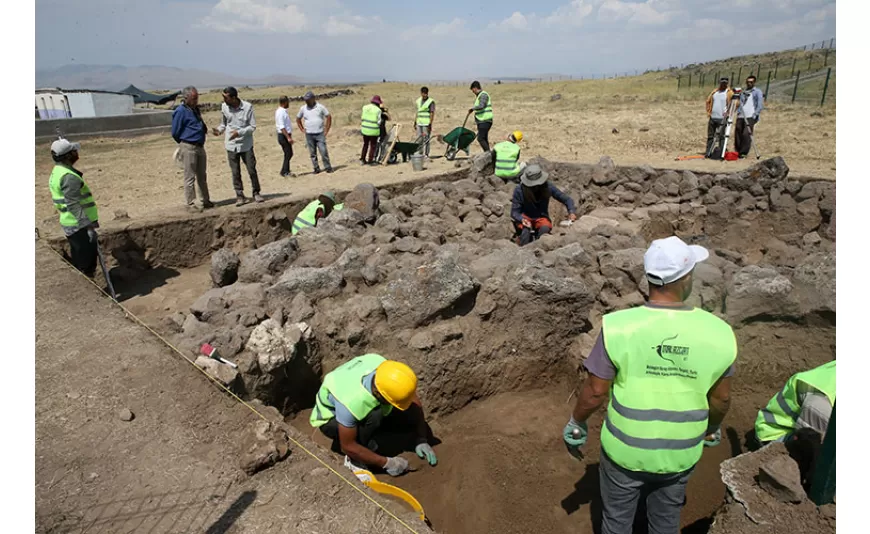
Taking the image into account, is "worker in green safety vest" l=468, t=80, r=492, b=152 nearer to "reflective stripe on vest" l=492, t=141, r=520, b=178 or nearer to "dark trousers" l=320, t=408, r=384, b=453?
"reflective stripe on vest" l=492, t=141, r=520, b=178

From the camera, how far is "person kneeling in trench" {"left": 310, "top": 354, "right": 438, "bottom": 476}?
3270mm

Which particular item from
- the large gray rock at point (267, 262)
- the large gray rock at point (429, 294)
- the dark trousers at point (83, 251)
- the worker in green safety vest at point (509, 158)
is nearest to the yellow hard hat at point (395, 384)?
the large gray rock at point (429, 294)

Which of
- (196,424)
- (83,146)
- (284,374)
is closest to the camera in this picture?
(196,424)

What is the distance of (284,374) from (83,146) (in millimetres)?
Answer: 14654

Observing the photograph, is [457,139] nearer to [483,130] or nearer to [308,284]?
[483,130]

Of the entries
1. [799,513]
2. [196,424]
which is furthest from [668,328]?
[196,424]

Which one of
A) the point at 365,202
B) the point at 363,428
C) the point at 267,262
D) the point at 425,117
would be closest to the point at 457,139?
the point at 425,117

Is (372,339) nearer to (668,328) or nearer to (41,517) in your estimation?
(41,517)

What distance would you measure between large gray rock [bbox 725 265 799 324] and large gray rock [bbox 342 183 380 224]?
15.7 ft


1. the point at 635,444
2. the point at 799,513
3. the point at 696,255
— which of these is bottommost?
the point at 799,513

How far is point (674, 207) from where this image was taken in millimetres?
8242

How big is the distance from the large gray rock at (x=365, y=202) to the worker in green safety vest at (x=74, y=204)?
127 inches

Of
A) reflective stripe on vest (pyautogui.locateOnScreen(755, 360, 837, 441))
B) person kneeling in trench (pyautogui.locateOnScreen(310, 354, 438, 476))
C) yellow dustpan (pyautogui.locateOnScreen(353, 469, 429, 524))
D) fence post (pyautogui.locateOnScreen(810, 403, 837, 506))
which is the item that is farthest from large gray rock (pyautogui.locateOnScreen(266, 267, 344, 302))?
fence post (pyautogui.locateOnScreen(810, 403, 837, 506))

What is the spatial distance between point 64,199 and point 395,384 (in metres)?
4.54
